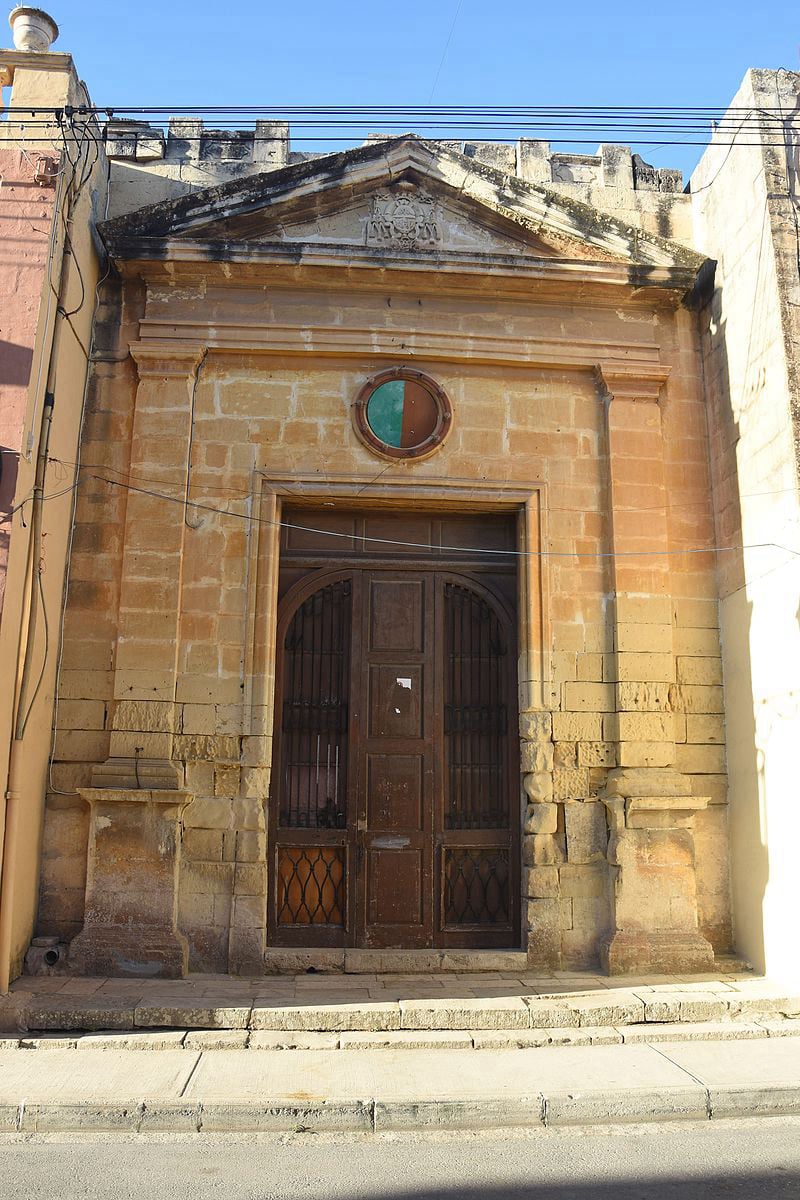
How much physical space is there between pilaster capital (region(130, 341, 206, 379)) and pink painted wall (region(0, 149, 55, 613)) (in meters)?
1.01

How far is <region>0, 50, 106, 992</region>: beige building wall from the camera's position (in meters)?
6.26

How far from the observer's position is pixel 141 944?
21.6 feet

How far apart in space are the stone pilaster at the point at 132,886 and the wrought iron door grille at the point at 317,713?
0.91m

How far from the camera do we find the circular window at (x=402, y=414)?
7594 mm

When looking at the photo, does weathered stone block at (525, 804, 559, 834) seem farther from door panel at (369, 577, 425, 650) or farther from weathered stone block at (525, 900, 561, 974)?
door panel at (369, 577, 425, 650)

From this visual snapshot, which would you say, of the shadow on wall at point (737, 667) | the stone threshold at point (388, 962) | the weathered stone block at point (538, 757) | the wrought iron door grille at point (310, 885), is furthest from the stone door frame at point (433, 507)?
the shadow on wall at point (737, 667)

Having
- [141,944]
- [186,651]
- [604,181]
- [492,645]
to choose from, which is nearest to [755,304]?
[604,181]

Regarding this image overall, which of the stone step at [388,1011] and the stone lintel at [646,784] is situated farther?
the stone lintel at [646,784]

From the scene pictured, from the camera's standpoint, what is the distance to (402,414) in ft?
25.2

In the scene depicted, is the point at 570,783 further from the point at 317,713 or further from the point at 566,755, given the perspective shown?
the point at 317,713

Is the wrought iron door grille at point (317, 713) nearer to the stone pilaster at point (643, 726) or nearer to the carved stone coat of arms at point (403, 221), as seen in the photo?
the stone pilaster at point (643, 726)

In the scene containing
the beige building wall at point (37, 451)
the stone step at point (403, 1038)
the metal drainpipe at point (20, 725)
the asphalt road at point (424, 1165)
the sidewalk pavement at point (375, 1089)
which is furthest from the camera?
the beige building wall at point (37, 451)

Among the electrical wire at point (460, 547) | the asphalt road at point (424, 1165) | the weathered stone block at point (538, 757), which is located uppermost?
the electrical wire at point (460, 547)

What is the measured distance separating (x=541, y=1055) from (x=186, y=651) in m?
3.65
